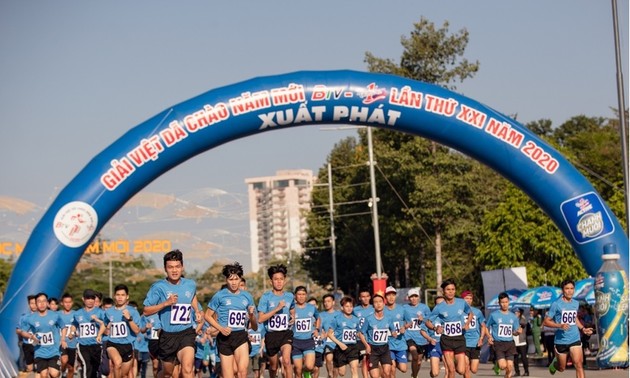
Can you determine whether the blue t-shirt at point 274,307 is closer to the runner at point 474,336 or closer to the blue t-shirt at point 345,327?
the blue t-shirt at point 345,327

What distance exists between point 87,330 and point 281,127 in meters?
5.77

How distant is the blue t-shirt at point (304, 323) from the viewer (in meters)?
19.0

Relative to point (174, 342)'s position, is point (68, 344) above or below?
above

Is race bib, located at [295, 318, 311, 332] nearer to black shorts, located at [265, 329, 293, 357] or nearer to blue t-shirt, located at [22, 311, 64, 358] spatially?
black shorts, located at [265, 329, 293, 357]

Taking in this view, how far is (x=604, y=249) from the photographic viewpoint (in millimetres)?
22188

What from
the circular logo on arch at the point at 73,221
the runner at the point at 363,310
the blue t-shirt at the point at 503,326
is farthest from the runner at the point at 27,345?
the blue t-shirt at the point at 503,326

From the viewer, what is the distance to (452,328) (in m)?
18.8

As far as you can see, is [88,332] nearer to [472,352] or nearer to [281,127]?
[281,127]

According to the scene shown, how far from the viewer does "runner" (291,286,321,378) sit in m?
19.0

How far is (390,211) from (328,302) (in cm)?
→ 3331

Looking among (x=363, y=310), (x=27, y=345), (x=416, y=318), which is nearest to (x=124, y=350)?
(x=27, y=345)

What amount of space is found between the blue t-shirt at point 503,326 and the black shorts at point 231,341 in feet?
19.5

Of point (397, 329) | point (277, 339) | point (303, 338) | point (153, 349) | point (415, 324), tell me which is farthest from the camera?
point (415, 324)

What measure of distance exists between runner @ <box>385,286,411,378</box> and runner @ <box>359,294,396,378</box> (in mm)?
226
